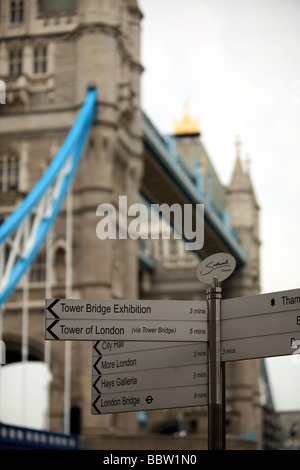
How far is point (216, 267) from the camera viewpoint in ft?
16.3

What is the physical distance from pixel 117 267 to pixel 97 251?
1.56 meters

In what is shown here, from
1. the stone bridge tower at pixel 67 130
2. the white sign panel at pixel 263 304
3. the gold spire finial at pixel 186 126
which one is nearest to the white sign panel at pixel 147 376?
the white sign panel at pixel 263 304

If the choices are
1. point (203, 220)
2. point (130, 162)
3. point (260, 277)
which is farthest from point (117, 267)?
point (260, 277)

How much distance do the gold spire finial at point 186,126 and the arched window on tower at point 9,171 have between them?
1372 inches

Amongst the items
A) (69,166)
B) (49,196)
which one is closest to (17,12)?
(69,166)

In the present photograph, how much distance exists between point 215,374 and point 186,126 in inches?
2601

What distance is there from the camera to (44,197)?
3125cm

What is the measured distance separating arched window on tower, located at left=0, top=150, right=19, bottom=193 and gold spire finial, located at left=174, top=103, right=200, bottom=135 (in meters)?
34.8

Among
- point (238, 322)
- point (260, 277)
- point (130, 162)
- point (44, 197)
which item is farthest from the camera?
point (260, 277)

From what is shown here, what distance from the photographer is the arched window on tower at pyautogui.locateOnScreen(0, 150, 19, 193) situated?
3362 cm

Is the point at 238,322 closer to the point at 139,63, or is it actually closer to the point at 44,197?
the point at 44,197

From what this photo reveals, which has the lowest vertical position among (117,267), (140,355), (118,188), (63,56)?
(140,355)

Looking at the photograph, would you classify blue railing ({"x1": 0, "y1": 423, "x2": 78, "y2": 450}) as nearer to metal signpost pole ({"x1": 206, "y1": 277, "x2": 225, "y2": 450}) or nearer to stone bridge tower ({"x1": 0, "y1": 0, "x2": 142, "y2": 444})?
stone bridge tower ({"x1": 0, "y1": 0, "x2": 142, "y2": 444})

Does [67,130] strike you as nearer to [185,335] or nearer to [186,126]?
[185,335]
